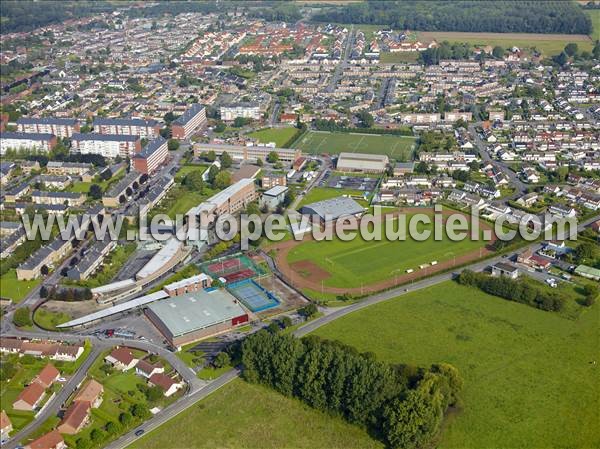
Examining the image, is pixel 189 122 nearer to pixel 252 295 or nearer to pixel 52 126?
pixel 52 126

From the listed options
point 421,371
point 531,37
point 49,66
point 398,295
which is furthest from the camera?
point 531,37

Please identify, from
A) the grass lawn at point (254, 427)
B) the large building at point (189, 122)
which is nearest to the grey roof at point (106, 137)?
the large building at point (189, 122)

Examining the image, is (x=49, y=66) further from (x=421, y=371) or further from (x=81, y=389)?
(x=421, y=371)

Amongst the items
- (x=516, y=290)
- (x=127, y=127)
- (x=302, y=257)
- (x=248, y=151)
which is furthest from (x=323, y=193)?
(x=127, y=127)

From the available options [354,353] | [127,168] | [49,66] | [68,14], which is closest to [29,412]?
[354,353]

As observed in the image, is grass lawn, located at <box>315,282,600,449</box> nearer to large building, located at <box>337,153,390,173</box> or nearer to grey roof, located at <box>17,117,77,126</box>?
large building, located at <box>337,153,390,173</box>

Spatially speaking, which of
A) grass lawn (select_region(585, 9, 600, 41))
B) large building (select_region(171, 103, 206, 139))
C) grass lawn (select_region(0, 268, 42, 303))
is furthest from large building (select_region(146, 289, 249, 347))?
grass lawn (select_region(585, 9, 600, 41))
